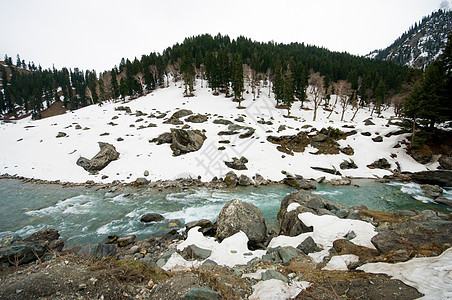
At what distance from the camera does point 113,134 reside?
1194 inches

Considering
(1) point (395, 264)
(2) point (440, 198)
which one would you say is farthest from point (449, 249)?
(2) point (440, 198)

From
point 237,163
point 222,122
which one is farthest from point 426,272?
point 222,122

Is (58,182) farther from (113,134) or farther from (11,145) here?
(11,145)

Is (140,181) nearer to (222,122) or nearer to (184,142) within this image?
(184,142)

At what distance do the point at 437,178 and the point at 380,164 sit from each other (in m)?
5.82

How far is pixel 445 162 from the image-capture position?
20.8m

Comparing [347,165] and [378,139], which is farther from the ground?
[378,139]

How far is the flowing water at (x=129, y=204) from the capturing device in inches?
452

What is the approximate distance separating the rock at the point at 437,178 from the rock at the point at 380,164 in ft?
13.9

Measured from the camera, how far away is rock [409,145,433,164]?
22847 mm

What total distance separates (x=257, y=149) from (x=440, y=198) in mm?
18898

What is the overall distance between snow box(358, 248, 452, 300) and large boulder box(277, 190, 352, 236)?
4.19 metres

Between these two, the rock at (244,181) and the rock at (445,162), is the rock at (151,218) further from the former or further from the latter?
the rock at (445,162)

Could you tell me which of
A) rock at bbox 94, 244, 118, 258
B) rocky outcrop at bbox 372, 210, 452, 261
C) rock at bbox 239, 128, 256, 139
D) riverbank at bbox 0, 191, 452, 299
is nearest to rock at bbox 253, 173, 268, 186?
riverbank at bbox 0, 191, 452, 299
